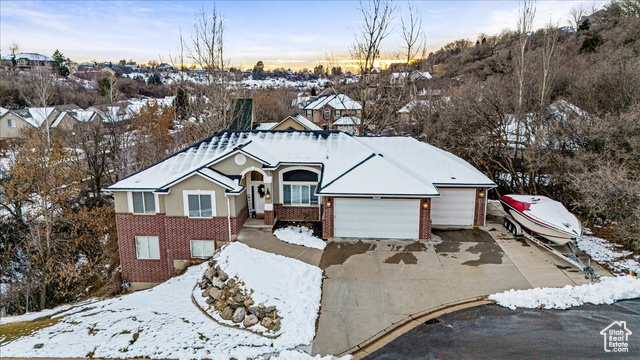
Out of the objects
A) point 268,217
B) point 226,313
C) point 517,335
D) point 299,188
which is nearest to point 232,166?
point 268,217

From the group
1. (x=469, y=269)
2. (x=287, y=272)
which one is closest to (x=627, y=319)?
(x=469, y=269)

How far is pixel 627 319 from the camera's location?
10016 millimetres

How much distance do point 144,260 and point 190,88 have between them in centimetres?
2626

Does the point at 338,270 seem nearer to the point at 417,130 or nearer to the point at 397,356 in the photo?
the point at 397,356

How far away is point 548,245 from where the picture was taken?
14516 mm

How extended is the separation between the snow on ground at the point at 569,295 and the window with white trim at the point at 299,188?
8.76m

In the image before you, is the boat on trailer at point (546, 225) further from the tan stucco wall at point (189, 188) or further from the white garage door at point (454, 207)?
the tan stucco wall at point (189, 188)

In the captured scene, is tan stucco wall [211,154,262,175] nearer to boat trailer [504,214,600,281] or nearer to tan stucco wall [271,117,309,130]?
boat trailer [504,214,600,281]

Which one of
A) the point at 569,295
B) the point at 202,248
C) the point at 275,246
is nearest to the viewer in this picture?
the point at 569,295

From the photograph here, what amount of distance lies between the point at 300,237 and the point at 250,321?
5.70 metres

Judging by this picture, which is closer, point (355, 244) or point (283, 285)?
point (283, 285)

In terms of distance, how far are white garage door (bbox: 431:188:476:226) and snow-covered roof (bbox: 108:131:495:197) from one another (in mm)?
520

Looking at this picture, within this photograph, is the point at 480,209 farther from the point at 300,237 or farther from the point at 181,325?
the point at 181,325

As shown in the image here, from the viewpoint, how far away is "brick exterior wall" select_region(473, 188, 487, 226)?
16564 mm
